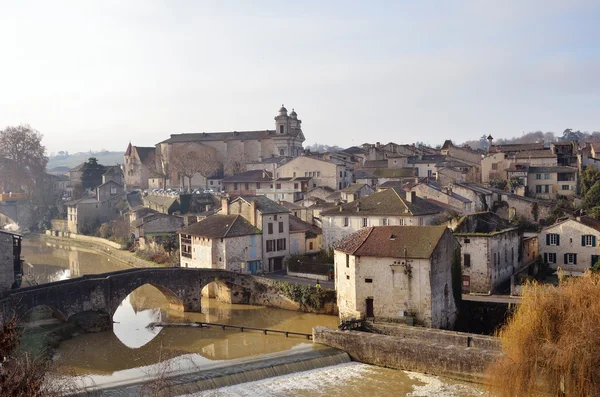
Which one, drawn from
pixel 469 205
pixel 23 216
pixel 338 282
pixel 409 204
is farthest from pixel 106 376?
pixel 23 216

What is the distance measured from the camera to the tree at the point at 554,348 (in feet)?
60.5

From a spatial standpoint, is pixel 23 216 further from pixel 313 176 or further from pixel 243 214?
pixel 243 214

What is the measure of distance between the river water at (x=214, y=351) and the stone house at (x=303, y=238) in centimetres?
765

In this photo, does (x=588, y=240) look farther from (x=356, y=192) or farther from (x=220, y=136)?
(x=220, y=136)

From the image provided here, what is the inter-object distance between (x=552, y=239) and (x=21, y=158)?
67.5m

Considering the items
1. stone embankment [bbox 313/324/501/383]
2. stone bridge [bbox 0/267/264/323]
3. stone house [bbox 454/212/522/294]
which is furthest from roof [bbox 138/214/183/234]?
stone embankment [bbox 313/324/501/383]

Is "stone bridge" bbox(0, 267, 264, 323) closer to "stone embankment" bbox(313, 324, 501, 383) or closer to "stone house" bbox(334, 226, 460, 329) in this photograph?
"stone house" bbox(334, 226, 460, 329)

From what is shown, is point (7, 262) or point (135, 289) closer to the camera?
point (7, 262)

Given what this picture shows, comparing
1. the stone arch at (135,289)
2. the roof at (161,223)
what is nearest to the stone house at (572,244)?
the stone arch at (135,289)

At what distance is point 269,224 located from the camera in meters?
41.3

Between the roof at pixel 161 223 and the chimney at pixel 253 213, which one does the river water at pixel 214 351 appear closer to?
the chimney at pixel 253 213

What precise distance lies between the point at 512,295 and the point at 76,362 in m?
20.8

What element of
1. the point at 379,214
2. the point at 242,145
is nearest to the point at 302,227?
the point at 379,214

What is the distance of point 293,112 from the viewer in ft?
298
